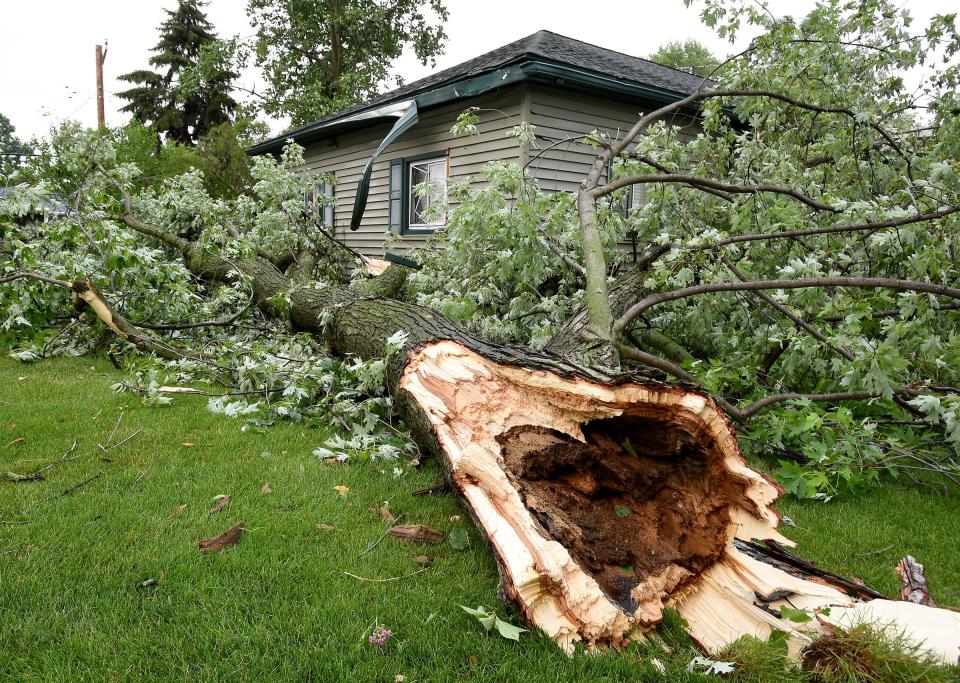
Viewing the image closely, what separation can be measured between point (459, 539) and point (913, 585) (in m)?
1.61

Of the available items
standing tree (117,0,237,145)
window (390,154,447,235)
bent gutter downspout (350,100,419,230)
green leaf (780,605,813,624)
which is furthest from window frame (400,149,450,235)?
standing tree (117,0,237,145)

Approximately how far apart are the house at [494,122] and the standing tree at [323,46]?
475 inches

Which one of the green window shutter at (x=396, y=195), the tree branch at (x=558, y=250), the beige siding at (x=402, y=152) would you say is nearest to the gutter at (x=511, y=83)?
the beige siding at (x=402, y=152)

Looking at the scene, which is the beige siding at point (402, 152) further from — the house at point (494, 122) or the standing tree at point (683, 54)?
the standing tree at point (683, 54)

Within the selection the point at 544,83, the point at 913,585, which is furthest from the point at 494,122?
the point at 913,585

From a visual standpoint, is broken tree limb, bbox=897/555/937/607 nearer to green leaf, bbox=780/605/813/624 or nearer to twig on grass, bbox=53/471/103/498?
green leaf, bbox=780/605/813/624

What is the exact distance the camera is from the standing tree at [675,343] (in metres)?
2.09

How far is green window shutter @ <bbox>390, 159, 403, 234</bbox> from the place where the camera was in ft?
36.4

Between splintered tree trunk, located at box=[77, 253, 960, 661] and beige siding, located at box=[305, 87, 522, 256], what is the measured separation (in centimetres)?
609

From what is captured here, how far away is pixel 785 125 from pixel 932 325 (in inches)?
117

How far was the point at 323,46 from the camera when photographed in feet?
80.3

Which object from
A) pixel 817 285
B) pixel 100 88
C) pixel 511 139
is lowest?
pixel 817 285

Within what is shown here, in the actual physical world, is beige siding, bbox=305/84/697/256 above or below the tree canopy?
above

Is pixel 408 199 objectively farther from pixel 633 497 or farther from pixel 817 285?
pixel 633 497
